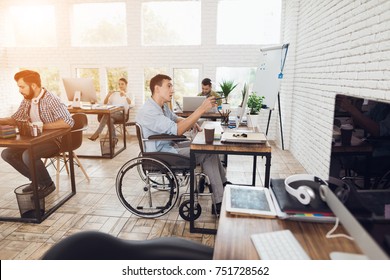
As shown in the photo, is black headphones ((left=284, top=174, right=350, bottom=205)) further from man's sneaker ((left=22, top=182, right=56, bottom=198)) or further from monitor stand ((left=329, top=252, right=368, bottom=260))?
man's sneaker ((left=22, top=182, right=56, bottom=198))

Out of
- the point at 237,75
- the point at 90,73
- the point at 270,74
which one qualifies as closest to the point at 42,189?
the point at 270,74

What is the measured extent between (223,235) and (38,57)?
6773 mm

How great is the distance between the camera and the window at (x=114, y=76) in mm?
6355

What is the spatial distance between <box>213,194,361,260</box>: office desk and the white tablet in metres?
0.02

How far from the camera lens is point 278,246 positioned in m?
0.96

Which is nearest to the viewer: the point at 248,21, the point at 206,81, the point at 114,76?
the point at 206,81

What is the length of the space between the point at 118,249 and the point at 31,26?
23.0 ft

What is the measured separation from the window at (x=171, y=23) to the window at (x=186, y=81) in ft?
1.89

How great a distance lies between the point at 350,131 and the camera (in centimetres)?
105

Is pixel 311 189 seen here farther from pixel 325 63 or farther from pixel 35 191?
pixel 325 63

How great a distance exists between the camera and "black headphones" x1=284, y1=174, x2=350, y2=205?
981 mm

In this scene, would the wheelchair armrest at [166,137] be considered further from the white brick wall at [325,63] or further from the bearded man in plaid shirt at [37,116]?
the white brick wall at [325,63]

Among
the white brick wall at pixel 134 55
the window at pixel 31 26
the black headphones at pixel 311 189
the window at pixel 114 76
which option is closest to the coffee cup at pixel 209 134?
the black headphones at pixel 311 189
